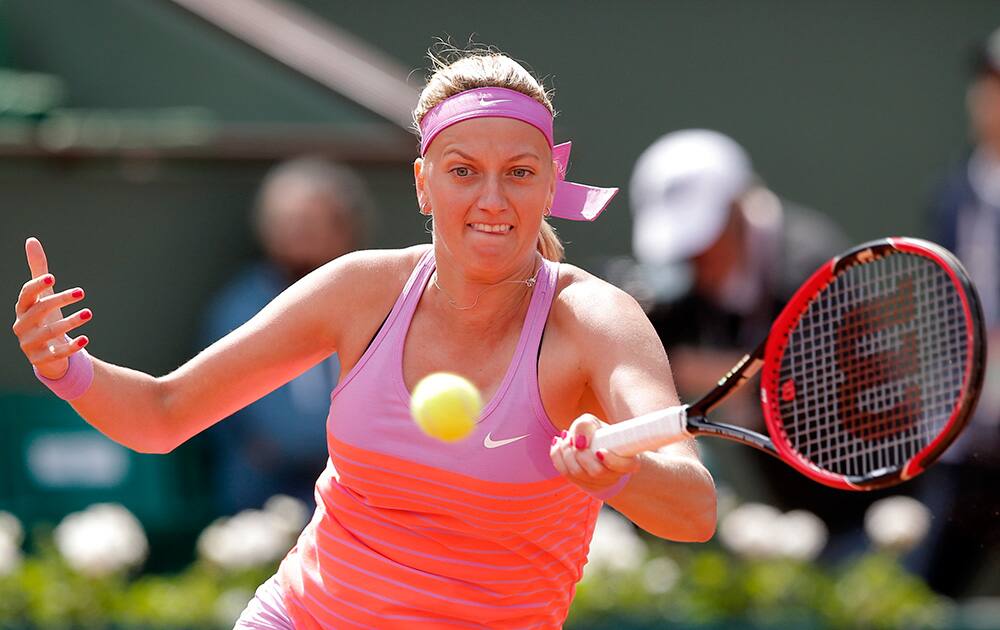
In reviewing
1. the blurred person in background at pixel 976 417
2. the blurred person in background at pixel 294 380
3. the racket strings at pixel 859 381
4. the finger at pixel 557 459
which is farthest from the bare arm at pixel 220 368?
the blurred person in background at pixel 976 417

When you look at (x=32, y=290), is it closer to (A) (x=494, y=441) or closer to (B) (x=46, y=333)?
(B) (x=46, y=333)

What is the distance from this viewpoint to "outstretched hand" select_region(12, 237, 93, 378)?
319 cm

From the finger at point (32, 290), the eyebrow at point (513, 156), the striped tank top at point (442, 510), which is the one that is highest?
the eyebrow at point (513, 156)

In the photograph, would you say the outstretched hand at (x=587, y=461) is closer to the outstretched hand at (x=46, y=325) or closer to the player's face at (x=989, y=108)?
the outstretched hand at (x=46, y=325)

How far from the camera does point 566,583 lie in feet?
10.8

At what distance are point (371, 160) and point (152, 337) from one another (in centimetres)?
119

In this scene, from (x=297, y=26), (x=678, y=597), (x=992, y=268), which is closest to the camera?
(x=678, y=597)

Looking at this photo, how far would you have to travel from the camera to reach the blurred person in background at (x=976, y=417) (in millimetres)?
5957

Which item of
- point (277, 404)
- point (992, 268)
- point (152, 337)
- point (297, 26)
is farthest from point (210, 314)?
point (992, 268)

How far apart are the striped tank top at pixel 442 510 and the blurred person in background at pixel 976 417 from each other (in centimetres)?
300

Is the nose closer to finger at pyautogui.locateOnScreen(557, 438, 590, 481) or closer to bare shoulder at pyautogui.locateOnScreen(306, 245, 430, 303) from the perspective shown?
bare shoulder at pyautogui.locateOnScreen(306, 245, 430, 303)

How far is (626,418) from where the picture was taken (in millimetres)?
2953

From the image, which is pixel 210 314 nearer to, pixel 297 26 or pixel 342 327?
pixel 297 26

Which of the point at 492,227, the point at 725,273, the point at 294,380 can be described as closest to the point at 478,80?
the point at 492,227
